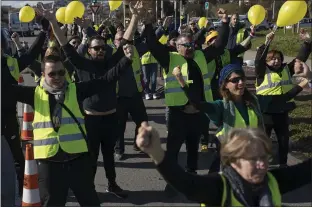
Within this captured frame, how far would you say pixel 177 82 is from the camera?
5.62 m

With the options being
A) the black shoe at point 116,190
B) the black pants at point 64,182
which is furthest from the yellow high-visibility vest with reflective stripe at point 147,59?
the black pants at point 64,182

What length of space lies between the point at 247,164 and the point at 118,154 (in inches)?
184

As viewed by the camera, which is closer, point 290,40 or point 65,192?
point 65,192

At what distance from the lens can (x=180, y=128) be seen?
546cm

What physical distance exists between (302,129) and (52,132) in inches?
224

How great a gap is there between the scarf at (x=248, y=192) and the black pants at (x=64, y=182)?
157 centimetres

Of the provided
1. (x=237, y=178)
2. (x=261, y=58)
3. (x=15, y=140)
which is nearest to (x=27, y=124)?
(x=15, y=140)

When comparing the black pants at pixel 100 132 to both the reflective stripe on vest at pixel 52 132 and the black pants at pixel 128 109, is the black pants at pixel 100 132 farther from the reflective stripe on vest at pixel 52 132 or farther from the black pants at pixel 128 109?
the black pants at pixel 128 109

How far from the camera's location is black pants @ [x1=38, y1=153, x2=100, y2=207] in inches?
152

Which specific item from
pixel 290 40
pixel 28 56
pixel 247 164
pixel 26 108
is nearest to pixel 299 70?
pixel 247 164

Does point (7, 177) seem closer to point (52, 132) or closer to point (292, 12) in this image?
point (52, 132)

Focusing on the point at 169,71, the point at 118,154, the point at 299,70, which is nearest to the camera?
the point at 299,70

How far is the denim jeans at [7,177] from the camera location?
5422mm

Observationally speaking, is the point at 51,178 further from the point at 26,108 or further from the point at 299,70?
the point at 26,108
